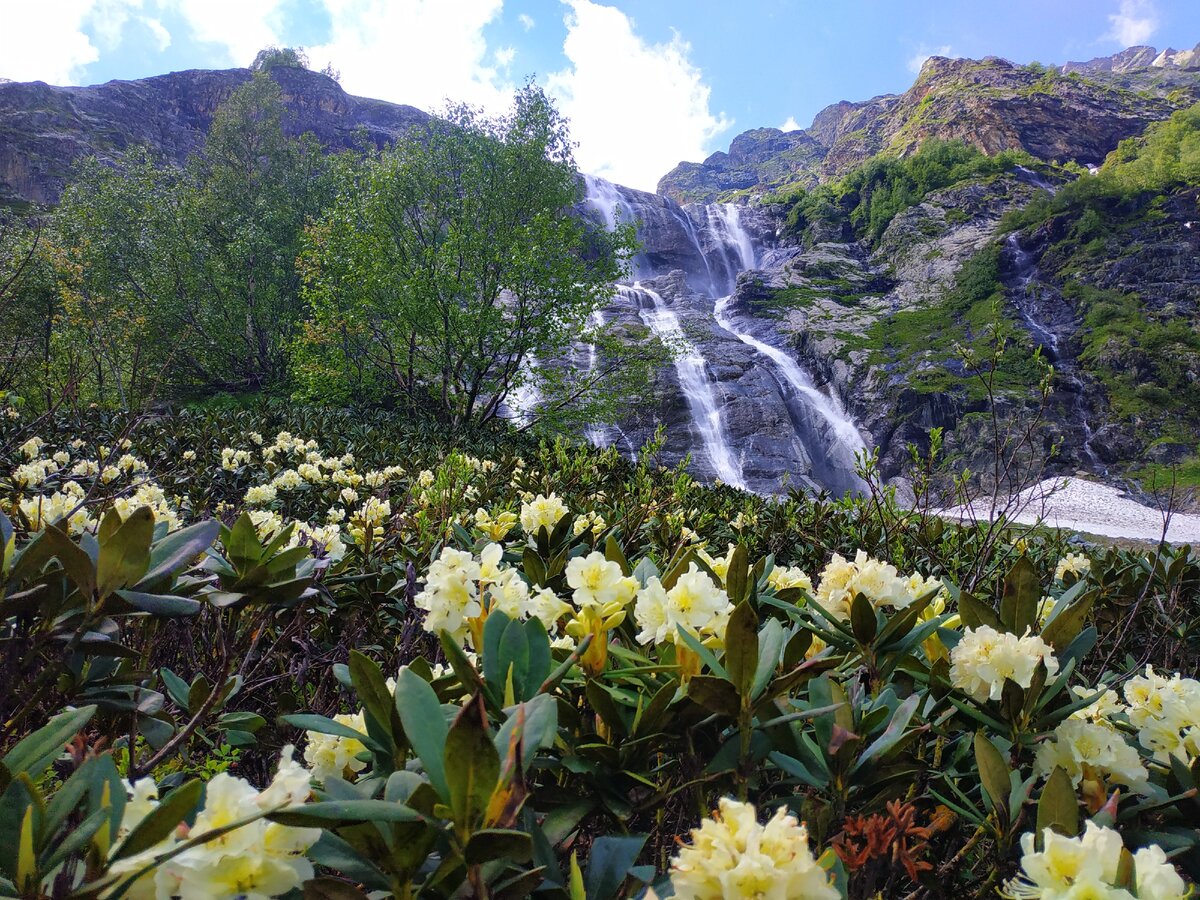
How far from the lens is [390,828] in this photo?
0.58 m

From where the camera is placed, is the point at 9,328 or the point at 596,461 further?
the point at 9,328

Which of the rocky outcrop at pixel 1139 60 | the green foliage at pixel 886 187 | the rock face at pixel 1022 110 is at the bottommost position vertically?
the green foliage at pixel 886 187

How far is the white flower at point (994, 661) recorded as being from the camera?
0.91m

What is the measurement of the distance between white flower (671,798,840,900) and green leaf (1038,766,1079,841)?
15.1 inches

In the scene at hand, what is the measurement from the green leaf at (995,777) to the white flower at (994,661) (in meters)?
0.17

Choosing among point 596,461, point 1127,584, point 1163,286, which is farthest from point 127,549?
point 1163,286

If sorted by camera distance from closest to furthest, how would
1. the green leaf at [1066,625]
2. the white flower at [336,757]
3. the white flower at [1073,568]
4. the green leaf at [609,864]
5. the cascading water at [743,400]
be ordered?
the green leaf at [609,864]
the white flower at [336,757]
the green leaf at [1066,625]
the white flower at [1073,568]
the cascading water at [743,400]

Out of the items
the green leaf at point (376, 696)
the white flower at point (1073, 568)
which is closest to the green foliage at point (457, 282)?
the white flower at point (1073, 568)

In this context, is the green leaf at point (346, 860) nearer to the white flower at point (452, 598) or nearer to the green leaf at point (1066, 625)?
the white flower at point (452, 598)

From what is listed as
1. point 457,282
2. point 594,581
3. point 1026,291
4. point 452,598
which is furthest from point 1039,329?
point 452,598

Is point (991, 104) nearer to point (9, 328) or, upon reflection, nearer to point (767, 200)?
point (767, 200)

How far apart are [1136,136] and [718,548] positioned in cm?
5427

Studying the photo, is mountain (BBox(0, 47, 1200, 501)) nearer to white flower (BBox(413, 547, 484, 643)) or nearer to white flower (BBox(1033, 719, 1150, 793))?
white flower (BBox(1033, 719, 1150, 793))

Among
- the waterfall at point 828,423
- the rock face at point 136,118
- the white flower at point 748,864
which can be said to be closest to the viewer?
the white flower at point 748,864
